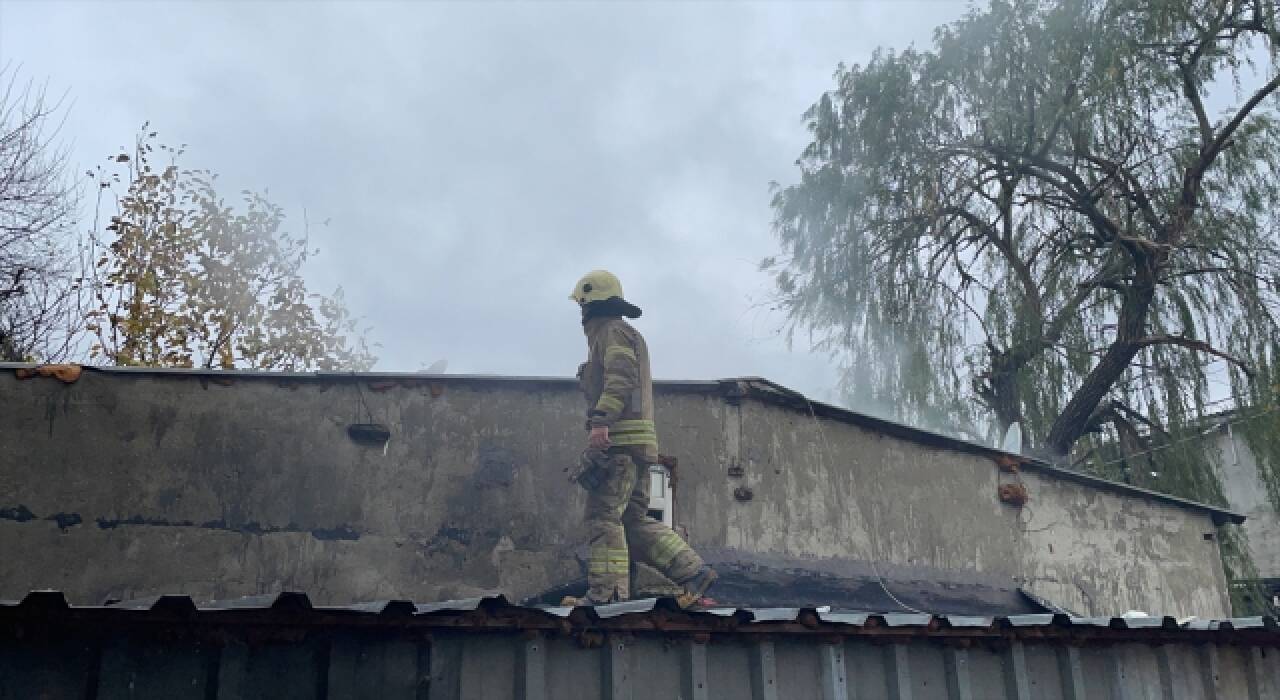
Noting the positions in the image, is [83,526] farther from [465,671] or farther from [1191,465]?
[1191,465]

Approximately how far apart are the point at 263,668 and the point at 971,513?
7.65 m

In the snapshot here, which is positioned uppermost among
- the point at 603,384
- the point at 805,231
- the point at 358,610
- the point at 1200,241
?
the point at 805,231

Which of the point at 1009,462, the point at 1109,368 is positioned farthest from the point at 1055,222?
the point at 1009,462

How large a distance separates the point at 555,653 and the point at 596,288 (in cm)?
344

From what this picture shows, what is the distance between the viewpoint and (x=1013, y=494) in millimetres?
10445

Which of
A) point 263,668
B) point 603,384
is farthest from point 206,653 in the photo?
point 603,384

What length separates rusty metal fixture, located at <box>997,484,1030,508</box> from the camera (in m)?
10.4

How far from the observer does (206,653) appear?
4.12m

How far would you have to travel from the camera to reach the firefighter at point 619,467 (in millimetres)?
6906

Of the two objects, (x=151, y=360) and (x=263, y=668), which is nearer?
(x=263, y=668)

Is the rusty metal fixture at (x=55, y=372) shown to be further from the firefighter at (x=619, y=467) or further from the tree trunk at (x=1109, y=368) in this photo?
the tree trunk at (x=1109, y=368)

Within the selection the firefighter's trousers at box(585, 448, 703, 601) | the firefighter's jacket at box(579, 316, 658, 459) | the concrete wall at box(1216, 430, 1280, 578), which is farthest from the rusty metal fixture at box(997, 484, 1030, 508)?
the concrete wall at box(1216, 430, 1280, 578)

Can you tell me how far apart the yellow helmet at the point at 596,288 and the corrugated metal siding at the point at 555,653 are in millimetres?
3019

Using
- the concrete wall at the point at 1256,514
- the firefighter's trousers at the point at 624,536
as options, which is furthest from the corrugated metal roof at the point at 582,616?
the concrete wall at the point at 1256,514
